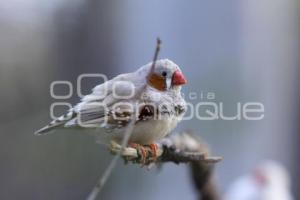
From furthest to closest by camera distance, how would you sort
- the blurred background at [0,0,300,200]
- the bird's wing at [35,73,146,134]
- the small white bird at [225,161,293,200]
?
the small white bird at [225,161,293,200] < the blurred background at [0,0,300,200] < the bird's wing at [35,73,146,134]

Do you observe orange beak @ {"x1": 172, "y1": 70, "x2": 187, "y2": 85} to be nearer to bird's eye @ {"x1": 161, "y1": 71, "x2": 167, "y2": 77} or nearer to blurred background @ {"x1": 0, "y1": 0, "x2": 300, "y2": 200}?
bird's eye @ {"x1": 161, "y1": 71, "x2": 167, "y2": 77}

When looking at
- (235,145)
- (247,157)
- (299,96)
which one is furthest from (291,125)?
(235,145)

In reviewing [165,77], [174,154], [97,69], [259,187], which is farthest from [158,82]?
[259,187]

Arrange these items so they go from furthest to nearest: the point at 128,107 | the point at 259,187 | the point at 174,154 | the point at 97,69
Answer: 1. the point at 259,187
2. the point at 97,69
3. the point at 174,154
4. the point at 128,107

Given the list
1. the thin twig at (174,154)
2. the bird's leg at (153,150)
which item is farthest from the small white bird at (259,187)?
the bird's leg at (153,150)

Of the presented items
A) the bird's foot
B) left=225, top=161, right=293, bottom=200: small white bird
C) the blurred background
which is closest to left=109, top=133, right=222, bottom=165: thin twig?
the bird's foot

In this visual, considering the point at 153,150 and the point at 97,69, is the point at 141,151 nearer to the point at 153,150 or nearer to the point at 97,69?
the point at 153,150

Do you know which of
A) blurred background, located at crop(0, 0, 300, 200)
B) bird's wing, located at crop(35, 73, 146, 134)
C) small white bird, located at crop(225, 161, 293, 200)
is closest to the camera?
bird's wing, located at crop(35, 73, 146, 134)

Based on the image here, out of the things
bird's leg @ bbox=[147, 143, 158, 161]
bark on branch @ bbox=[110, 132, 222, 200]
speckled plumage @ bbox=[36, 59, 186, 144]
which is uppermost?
Result: speckled plumage @ bbox=[36, 59, 186, 144]
